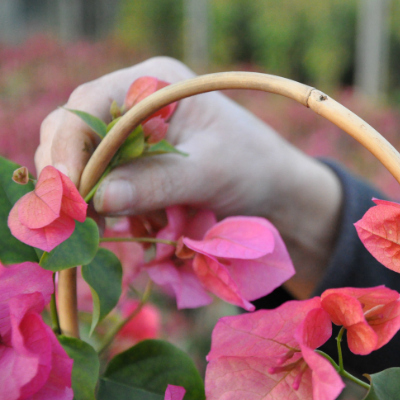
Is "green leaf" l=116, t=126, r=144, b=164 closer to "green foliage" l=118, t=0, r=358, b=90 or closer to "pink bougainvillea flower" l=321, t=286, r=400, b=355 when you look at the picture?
"pink bougainvillea flower" l=321, t=286, r=400, b=355

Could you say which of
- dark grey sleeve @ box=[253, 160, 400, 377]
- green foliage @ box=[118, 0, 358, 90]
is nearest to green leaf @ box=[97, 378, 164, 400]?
dark grey sleeve @ box=[253, 160, 400, 377]

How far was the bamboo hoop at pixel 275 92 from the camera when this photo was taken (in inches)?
8.8

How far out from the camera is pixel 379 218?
0.84 ft

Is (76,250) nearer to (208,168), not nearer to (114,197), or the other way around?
(114,197)

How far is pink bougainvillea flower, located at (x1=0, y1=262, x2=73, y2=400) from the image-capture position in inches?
8.6

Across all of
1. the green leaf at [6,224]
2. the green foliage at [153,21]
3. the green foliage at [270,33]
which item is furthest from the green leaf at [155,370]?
the green foliage at [153,21]

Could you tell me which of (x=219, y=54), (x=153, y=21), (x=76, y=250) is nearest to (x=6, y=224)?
(x=76, y=250)

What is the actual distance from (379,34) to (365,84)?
2.18ft

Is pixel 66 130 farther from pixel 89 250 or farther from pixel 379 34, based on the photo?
pixel 379 34

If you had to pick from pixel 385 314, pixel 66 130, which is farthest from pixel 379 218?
pixel 66 130

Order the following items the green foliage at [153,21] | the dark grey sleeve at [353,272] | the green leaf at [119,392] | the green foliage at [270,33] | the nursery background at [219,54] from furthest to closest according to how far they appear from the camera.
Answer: the green foliage at [153,21] < the green foliage at [270,33] < the nursery background at [219,54] < the dark grey sleeve at [353,272] < the green leaf at [119,392]

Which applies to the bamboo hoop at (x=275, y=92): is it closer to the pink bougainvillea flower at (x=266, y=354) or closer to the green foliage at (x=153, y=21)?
the pink bougainvillea flower at (x=266, y=354)

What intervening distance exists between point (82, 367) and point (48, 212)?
0.11 m

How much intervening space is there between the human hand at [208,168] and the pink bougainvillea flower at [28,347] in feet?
0.47
